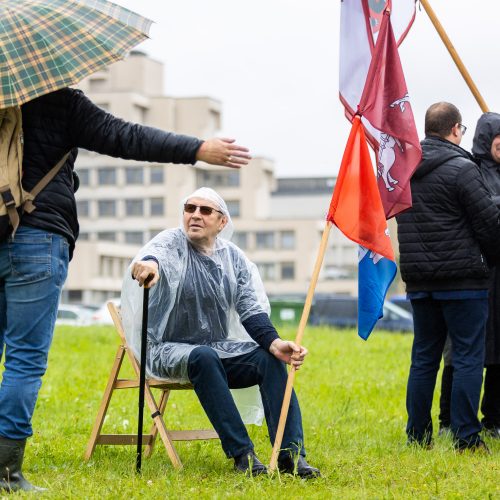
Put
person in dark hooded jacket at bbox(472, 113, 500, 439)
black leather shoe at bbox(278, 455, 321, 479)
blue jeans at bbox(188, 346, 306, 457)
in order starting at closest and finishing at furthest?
black leather shoe at bbox(278, 455, 321, 479) → blue jeans at bbox(188, 346, 306, 457) → person in dark hooded jacket at bbox(472, 113, 500, 439)

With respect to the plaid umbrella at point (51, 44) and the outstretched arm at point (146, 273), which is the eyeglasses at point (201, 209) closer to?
the outstretched arm at point (146, 273)

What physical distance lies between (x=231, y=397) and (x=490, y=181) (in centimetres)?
245

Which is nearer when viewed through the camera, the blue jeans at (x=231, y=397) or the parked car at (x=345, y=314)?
the blue jeans at (x=231, y=397)

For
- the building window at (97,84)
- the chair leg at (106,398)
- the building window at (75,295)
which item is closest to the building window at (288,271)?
the building window at (75,295)

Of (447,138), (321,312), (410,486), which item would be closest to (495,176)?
(447,138)

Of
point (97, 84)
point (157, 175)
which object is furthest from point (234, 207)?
point (97, 84)

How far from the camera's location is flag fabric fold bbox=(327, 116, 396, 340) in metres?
6.43

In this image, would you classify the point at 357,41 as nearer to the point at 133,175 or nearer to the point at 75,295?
the point at 75,295

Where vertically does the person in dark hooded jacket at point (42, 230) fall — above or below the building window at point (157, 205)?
above

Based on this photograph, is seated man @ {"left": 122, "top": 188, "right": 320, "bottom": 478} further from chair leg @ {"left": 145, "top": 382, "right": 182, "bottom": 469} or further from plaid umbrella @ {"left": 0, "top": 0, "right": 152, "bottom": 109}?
plaid umbrella @ {"left": 0, "top": 0, "right": 152, "bottom": 109}

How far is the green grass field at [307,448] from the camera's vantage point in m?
5.42

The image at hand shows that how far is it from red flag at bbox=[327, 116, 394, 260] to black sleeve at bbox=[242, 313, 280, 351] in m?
0.68

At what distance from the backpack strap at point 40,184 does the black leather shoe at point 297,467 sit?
72.0 inches

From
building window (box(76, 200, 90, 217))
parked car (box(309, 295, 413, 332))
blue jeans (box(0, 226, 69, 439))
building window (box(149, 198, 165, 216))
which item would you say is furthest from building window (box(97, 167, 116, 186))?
blue jeans (box(0, 226, 69, 439))
